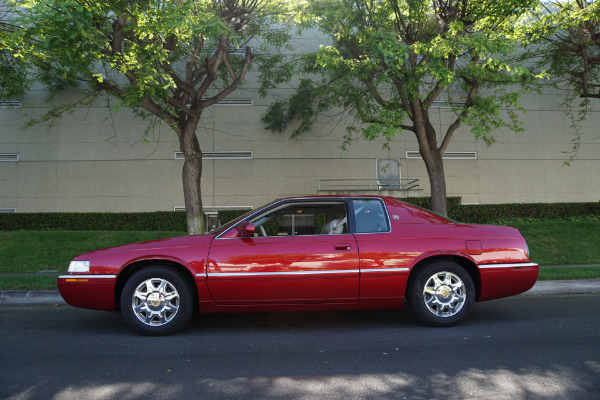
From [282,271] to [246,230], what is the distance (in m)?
0.60

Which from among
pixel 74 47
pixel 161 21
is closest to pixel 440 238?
pixel 161 21

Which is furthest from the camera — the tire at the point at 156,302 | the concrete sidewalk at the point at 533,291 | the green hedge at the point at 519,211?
the green hedge at the point at 519,211

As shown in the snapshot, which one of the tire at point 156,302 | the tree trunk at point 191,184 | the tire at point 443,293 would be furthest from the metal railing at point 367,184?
the tire at point 156,302

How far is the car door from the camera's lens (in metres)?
4.65

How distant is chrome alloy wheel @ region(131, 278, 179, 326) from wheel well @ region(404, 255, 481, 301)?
2645 mm

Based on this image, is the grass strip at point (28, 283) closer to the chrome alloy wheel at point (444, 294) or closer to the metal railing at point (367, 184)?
the chrome alloy wheel at point (444, 294)

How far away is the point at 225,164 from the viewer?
17.8 m

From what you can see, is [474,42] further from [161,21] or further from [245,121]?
[245,121]

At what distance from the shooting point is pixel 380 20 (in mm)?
10203

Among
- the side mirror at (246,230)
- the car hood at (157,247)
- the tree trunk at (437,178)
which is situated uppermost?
the tree trunk at (437,178)

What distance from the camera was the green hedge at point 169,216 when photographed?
15.5 metres

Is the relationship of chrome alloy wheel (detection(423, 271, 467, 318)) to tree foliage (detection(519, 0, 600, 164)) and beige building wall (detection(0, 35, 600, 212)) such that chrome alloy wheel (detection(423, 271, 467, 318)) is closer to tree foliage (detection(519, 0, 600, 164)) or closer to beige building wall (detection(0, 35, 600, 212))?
tree foliage (detection(519, 0, 600, 164))

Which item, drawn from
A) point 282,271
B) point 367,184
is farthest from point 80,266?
point 367,184

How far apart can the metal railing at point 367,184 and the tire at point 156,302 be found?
529 inches
